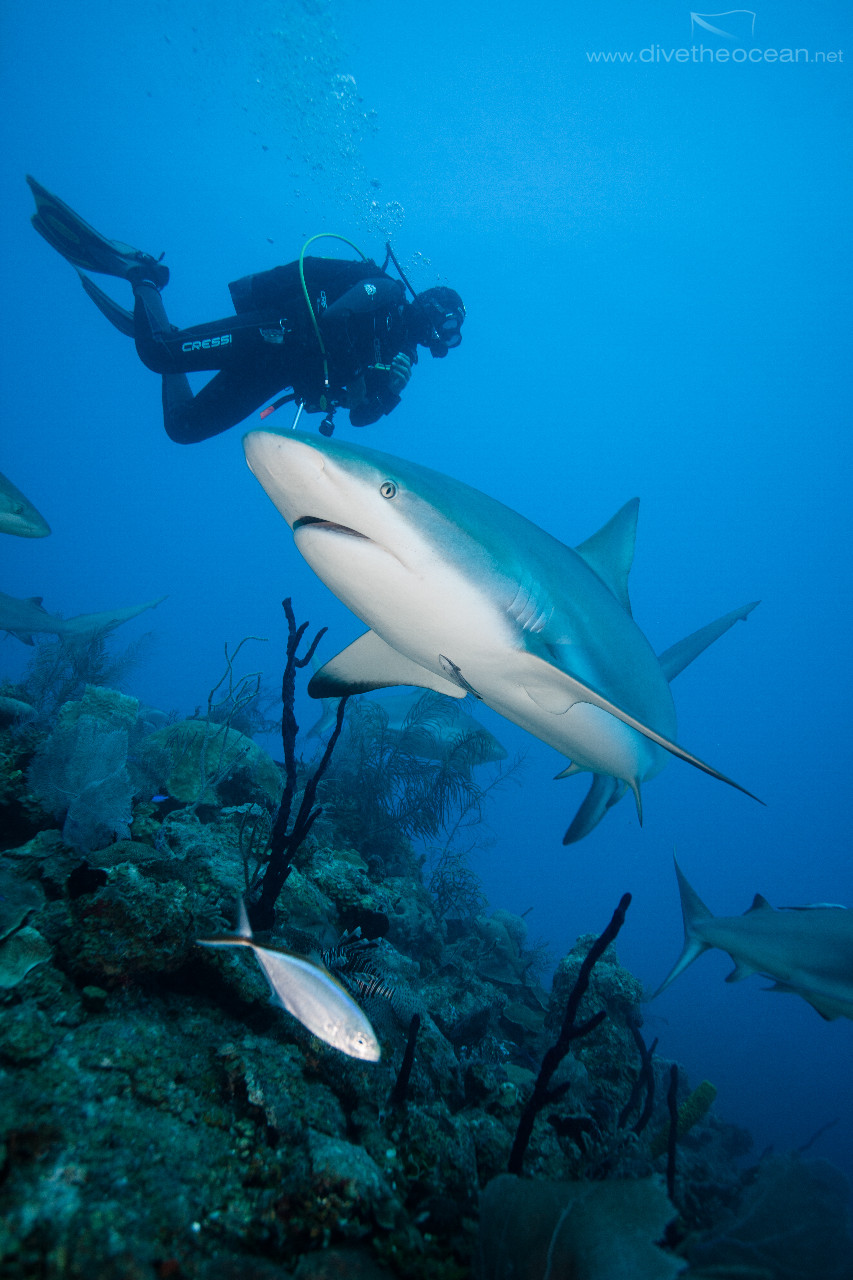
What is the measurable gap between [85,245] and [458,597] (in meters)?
12.1

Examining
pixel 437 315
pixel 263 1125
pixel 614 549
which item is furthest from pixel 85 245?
pixel 263 1125

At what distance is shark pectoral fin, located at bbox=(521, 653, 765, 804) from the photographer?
2.10 m

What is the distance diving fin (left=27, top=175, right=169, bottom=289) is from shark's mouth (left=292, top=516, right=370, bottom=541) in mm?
9942

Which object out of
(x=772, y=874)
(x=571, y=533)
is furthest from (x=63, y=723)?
(x=571, y=533)

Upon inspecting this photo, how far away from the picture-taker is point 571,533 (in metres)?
99.3

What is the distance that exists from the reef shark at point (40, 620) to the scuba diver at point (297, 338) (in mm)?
3659

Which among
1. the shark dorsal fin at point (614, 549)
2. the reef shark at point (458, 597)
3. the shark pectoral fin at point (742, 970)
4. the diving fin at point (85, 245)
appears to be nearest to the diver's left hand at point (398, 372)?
the diving fin at point (85, 245)

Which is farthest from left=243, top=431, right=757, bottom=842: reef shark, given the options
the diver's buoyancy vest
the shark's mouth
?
the diver's buoyancy vest

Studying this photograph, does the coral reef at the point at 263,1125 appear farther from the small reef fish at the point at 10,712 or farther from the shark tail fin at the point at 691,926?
the small reef fish at the point at 10,712

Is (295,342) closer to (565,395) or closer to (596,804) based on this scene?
(596,804)

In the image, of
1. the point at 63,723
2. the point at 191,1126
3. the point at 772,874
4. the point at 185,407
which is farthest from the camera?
the point at 772,874

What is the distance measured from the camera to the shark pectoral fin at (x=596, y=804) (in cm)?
502

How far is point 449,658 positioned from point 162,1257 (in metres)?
2.29

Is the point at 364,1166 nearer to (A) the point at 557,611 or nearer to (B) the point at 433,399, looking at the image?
(A) the point at 557,611
